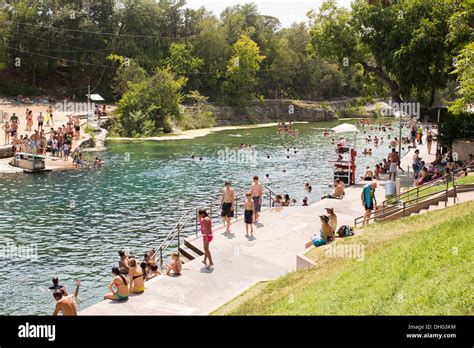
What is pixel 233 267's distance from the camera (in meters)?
16.9

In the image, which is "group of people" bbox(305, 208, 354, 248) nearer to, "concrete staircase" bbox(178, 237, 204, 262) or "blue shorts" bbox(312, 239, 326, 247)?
"blue shorts" bbox(312, 239, 326, 247)

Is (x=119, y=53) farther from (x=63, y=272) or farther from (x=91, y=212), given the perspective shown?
(x=63, y=272)

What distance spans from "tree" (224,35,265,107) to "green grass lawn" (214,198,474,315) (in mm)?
77414

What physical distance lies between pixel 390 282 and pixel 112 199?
22773mm

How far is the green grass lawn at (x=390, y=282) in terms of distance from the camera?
401 inches

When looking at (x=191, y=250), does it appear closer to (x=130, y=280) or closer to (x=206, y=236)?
(x=206, y=236)

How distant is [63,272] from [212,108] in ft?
223

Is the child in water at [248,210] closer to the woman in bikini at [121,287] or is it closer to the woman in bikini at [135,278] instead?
the woman in bikini at [135,278]

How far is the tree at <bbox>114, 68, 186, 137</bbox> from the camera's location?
65.5 metres

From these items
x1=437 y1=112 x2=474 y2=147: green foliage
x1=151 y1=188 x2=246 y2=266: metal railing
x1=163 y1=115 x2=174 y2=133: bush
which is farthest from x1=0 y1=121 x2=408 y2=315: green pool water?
x1=163 y1=115 x2=174 y2=133: bush

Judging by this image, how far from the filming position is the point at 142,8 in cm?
8606

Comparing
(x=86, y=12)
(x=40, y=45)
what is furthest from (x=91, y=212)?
(x=86, y=12)

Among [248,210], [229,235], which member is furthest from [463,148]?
[229,235]

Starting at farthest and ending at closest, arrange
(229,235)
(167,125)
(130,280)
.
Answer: (167,125), (229,235), (130,280)
